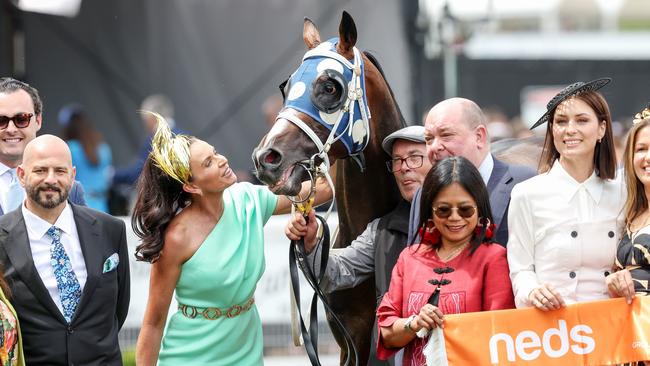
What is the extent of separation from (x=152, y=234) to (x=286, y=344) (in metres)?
4.40

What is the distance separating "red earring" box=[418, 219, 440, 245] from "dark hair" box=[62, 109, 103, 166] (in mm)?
7324

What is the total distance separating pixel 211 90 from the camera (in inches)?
470

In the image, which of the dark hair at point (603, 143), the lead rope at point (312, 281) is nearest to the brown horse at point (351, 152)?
the lead rope at point (312, 281)

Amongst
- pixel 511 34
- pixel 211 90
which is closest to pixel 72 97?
pixel 211 90

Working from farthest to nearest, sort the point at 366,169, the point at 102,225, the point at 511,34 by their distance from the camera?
the point at 511,34
the point at 366,169
the point at 102,225

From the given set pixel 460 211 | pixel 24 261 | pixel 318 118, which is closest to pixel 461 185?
pixel 460 211

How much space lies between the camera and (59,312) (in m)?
4.70

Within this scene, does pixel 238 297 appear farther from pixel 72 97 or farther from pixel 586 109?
pixel 72 97

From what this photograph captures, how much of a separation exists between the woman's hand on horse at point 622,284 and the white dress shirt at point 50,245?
2234 mm

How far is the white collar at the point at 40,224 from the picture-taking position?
15.7 feet

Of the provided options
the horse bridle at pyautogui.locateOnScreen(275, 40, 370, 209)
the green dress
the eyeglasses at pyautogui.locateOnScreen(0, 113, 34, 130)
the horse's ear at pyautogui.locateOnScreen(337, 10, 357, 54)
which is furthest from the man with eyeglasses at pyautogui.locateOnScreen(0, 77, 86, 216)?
the horse's ear at pyautogui.locateOnScreen(337, 10, 357, 54)

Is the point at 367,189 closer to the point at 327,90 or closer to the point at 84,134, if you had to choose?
the point at 327,90

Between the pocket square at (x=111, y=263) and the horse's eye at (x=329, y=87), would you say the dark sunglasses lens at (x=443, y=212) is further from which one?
the pocket square at (x=111, y=263)

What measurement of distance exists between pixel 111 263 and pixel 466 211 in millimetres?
1610
